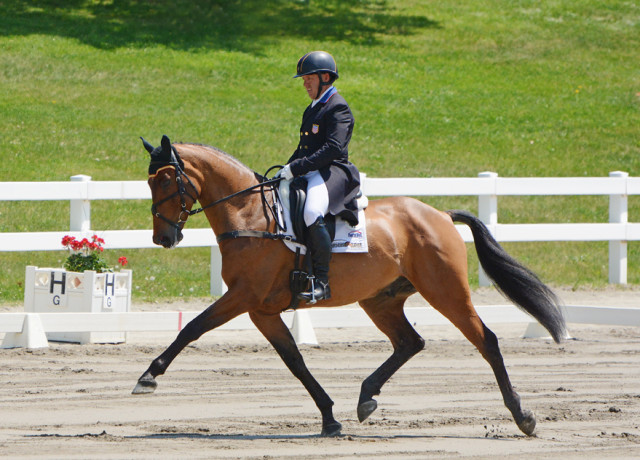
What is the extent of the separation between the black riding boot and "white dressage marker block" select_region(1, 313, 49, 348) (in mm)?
4019

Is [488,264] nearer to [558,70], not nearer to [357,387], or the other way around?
[357,387]

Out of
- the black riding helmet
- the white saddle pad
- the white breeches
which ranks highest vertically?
the black riding helmet

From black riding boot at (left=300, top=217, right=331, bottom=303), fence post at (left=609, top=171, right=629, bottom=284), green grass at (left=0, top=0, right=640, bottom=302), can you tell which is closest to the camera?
black riding boot at (left=300, top=217, right=331, bottom=303)

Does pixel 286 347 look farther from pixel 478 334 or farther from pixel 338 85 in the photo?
pixel 338 85

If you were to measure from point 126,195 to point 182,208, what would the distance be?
17.8 feet

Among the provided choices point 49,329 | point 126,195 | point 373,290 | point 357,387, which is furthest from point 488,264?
point 126,195

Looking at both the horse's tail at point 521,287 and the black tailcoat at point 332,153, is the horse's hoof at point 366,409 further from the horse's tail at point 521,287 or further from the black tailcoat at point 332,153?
the horse's tail at point 521,287

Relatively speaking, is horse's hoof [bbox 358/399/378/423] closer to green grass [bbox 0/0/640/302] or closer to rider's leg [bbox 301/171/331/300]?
rider's leg [bbox 301/171/331/300]

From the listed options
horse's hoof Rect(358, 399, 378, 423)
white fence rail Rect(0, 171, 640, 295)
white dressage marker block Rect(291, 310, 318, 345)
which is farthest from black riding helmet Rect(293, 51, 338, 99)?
white fence rail Rect(0, 171, 640, 295)

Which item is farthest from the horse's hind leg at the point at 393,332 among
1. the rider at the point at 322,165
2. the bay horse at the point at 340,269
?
the rider at the point at 322,165

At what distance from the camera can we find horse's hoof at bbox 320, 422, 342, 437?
659cm

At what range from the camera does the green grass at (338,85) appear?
1723 centimetres

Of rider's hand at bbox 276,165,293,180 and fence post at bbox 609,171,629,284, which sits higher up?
rider's hand at bbox 276,165,293,180

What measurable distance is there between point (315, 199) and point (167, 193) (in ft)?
3.25
